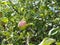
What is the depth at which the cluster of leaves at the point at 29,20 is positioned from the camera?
1210mm

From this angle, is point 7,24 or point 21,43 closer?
point 21,43

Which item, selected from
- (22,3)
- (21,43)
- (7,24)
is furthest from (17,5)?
(21,43)

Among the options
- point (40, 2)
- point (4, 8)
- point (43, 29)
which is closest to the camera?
point (43, 29)

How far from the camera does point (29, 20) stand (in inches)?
52.0

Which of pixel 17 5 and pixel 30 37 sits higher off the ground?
pixel 17 5

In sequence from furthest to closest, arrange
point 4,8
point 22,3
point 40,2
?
point 4,8 → point 22,3 → point 40,2

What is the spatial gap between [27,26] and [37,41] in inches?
4.6

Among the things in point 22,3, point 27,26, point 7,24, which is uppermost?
point 22,3

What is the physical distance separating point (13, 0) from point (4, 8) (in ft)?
→ 0.36

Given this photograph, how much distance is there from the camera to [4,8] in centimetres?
154

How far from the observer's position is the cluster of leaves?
3.97 ft

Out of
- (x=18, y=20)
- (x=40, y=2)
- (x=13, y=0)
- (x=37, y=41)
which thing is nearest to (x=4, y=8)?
(x=13, y=0)

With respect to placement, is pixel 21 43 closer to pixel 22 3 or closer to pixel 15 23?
pixel 15 23

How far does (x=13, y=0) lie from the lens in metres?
1.47
